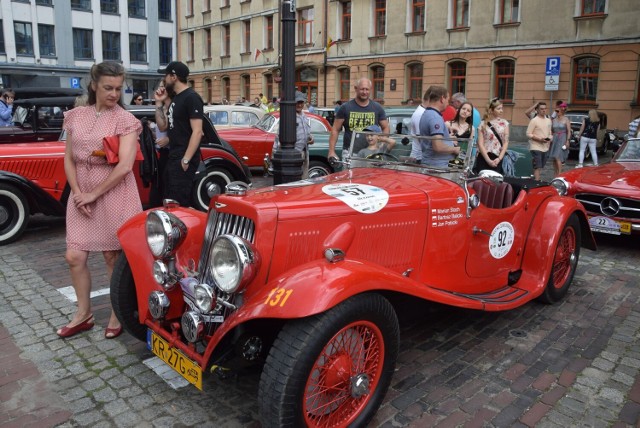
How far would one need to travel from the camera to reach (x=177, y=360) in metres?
2.85

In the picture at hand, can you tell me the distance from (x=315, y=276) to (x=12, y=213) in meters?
5.32

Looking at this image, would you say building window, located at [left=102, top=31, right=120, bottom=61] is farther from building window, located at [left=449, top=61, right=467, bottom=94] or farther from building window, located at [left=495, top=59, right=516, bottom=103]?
building window, located at [left=495, top=59, right=516, bottom=103]

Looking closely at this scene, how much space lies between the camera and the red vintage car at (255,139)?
448 inches

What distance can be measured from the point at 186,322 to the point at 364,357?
94cm

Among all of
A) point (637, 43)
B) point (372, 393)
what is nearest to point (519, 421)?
point (372, 393)

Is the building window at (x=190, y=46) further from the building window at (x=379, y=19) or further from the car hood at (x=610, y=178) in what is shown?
the car hood at (x=610, y=178)

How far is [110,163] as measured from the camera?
359cm

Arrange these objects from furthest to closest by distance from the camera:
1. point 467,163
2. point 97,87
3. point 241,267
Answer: point 467,163
point 97,87
point 241,267

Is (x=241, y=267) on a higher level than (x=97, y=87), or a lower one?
lower

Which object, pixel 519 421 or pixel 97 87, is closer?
pixel 519 421

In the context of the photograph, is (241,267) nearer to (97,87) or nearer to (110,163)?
(110,163)

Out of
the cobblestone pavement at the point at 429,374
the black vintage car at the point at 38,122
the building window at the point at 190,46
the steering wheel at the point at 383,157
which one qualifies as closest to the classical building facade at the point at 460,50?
the building window at the point at 190,46

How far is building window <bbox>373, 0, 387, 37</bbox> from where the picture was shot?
88.5 ft

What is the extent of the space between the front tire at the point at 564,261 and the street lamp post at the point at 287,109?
8.48ft
